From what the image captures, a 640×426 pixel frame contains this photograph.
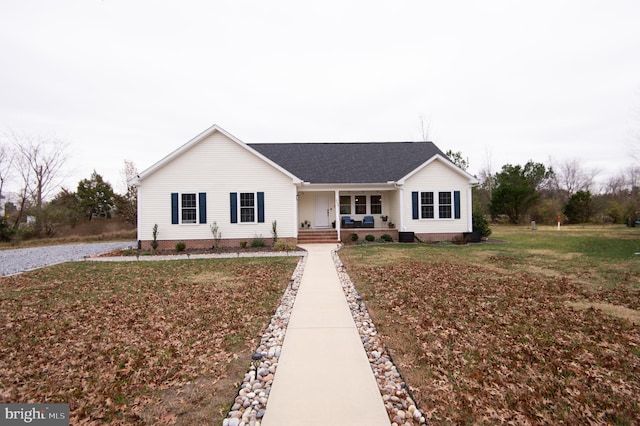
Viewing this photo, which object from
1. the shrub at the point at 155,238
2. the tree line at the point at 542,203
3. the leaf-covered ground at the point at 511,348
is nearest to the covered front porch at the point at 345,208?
the shrub at the point at 155,238

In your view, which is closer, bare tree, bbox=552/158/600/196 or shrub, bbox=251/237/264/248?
shrub, bbox=251/237/264/248

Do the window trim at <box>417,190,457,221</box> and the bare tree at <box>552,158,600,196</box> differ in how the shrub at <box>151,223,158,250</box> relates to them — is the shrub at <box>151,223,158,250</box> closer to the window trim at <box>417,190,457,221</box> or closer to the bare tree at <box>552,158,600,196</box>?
the window trim at <box>417,190,457,221</box>

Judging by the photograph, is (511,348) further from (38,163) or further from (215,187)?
(38,163)

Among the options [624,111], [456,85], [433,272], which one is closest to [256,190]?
[433,272]

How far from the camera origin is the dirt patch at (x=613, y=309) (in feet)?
17.1

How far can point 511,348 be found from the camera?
159 inches

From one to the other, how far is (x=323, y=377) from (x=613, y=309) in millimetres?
6151

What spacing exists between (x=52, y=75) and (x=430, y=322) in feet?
67.4

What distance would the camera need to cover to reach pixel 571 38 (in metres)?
14.1

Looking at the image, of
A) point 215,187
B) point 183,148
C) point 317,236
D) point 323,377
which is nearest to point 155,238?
point 215,187

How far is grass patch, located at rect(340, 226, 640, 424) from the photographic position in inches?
113

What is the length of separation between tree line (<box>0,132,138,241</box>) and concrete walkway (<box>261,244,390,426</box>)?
25665 millimetres

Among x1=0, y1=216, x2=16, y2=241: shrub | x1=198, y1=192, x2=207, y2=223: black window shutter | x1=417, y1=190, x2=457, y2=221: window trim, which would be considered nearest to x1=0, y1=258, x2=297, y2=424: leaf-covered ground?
x1=198, y1=192, x2=207, y2=223: black window shutter

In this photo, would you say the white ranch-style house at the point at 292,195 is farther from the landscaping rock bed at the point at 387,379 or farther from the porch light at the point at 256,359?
the porch light at the point at 256,359
